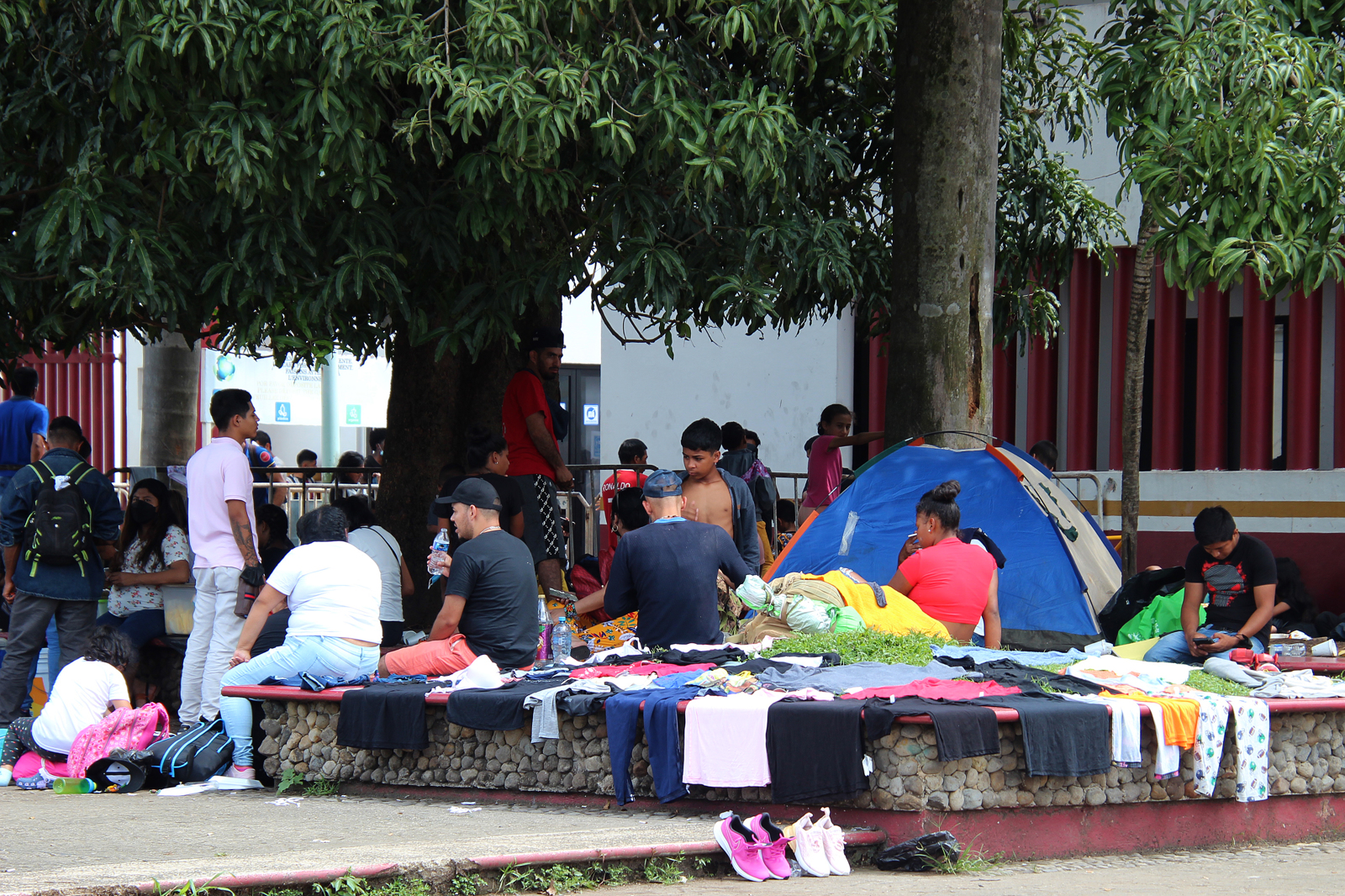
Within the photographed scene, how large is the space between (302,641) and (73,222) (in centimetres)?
253

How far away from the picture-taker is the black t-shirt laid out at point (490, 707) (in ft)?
21.8

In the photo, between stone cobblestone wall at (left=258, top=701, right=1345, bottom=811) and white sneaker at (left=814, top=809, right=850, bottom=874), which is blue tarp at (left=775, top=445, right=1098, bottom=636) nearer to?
stone cobblestone wall at (left=258, top=701, right=1345, bottom=811)

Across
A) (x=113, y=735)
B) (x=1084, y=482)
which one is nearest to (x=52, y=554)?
(x=113, y=735)

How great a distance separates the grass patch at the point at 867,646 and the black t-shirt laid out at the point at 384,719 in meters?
1.86

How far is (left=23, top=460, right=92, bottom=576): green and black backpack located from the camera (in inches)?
339

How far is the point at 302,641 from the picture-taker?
725cm

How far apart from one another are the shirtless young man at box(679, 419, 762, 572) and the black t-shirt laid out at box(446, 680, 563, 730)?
7.69 feet

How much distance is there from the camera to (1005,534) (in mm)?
9656

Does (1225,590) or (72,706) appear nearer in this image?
(72,706)

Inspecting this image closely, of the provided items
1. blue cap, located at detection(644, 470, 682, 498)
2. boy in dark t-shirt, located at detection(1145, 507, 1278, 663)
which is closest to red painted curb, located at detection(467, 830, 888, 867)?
blue cap, located at detection(644, 470, 682, 498)

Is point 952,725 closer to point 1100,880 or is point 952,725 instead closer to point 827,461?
point 1100,880

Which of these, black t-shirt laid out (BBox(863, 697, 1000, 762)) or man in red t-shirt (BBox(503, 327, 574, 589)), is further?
man in red t-shirt (BBox(503, 327, 574, 589))

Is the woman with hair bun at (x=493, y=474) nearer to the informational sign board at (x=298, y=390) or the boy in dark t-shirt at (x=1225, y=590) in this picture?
the boy in dark t-shirt at (x=1225, y=590)

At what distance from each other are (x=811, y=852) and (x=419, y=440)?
589cm
